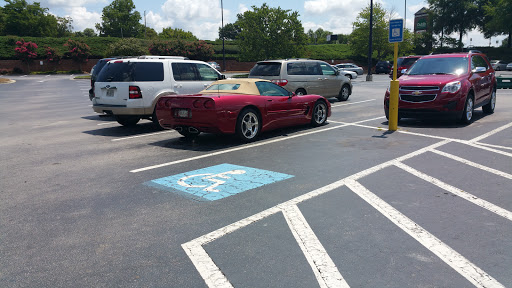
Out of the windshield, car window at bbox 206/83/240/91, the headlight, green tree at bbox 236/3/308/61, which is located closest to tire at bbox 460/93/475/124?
the headlight

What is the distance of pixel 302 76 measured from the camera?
51.7ft

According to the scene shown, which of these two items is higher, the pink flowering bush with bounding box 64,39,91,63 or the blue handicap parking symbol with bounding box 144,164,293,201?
the pink flowering bush with bounding box 64,39,91,63

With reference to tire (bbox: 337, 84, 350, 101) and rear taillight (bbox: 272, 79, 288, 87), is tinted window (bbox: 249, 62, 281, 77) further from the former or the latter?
tire (bbox: 337, 84, 350, 101)

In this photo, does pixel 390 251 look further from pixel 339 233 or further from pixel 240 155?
pixel 240 155

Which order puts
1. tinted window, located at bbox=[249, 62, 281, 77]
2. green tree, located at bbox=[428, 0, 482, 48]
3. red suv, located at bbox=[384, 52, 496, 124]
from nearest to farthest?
red suv, located at bbox=[384, 52, 496, 124] → tinted window, located at bbox=[249, 62, 281, 77] → green tree, located at bbox=[428, 0, 482, 48]

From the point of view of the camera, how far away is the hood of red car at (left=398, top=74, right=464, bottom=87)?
10.6 meters

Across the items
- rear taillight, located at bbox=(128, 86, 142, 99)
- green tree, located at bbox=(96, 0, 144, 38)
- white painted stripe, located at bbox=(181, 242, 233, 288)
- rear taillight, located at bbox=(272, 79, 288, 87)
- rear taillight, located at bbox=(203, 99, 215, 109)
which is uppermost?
green tree, located at bbox=(96, 0, 144, 38)

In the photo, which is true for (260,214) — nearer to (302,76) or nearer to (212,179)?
(212,179)

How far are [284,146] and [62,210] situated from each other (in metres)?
4.60

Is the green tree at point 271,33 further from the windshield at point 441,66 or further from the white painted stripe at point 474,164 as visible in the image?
the white painted stripe at point 474,164

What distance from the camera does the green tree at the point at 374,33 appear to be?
6191 centimetres

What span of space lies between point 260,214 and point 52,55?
70.0m

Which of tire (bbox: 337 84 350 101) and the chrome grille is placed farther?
tire (bbox: 337 84 350 101)

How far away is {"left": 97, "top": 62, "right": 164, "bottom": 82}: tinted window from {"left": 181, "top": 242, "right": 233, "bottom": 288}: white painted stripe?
24.3ft
